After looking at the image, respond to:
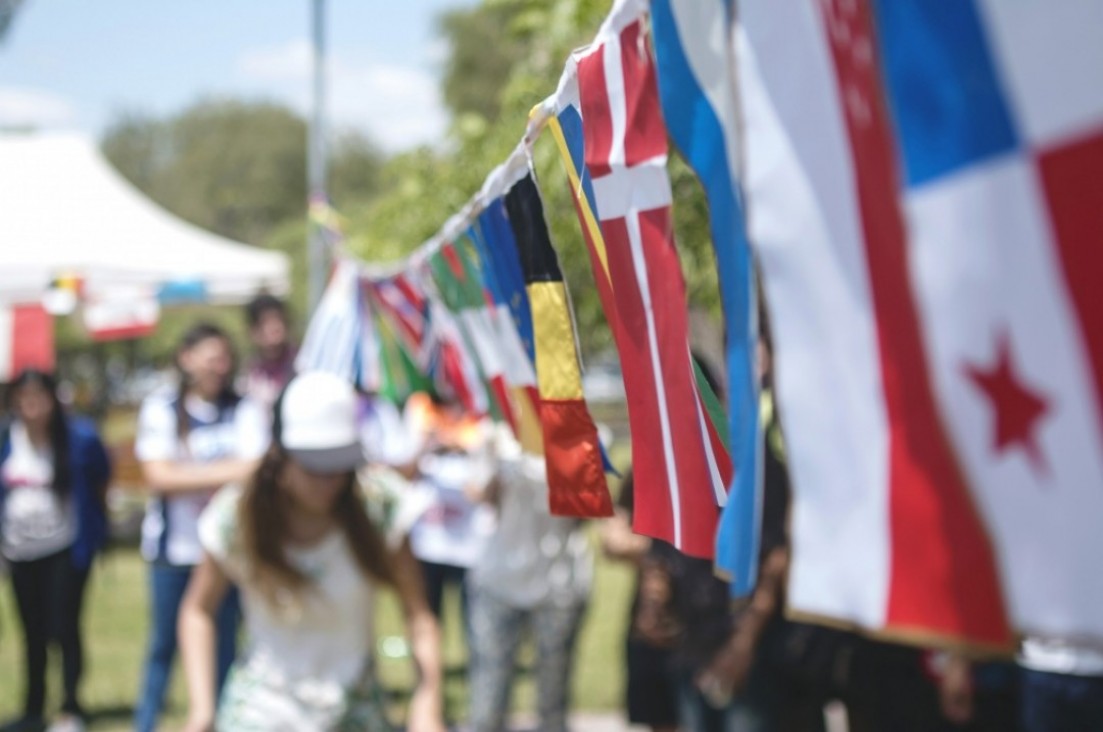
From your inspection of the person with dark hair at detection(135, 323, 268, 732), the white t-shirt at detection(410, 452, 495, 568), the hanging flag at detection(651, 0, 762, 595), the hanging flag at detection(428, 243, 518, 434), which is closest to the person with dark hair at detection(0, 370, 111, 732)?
the person with dark hair at detection(135, 323, 268, 732)

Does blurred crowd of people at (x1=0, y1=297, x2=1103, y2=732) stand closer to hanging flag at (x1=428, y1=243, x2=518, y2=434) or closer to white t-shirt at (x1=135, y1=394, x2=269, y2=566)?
white t-shirt at (x1=135, y1=394, x2=269, y2=566)

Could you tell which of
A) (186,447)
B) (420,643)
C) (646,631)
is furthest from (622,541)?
(186,447)

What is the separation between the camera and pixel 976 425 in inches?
42.6

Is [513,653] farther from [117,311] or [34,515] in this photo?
[117,311]

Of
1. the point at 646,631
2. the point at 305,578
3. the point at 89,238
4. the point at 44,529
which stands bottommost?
the point at 646,631

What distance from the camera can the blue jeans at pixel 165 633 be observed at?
641 centimetres

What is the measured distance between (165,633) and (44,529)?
172cm

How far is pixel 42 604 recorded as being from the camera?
7.90 meters

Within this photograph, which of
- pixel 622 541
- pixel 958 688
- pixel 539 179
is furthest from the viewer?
pixel 622 541

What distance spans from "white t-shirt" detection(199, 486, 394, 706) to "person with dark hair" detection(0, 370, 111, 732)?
4.18 m

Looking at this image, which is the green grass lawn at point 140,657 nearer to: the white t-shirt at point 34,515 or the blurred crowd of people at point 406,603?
the white t-shirt at point 34,515

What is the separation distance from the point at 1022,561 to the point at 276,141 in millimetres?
65754

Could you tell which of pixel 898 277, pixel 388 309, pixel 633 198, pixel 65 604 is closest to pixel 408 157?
pixel 388 309

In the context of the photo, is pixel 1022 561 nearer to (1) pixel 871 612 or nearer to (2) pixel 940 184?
(1) pixel 871 612
